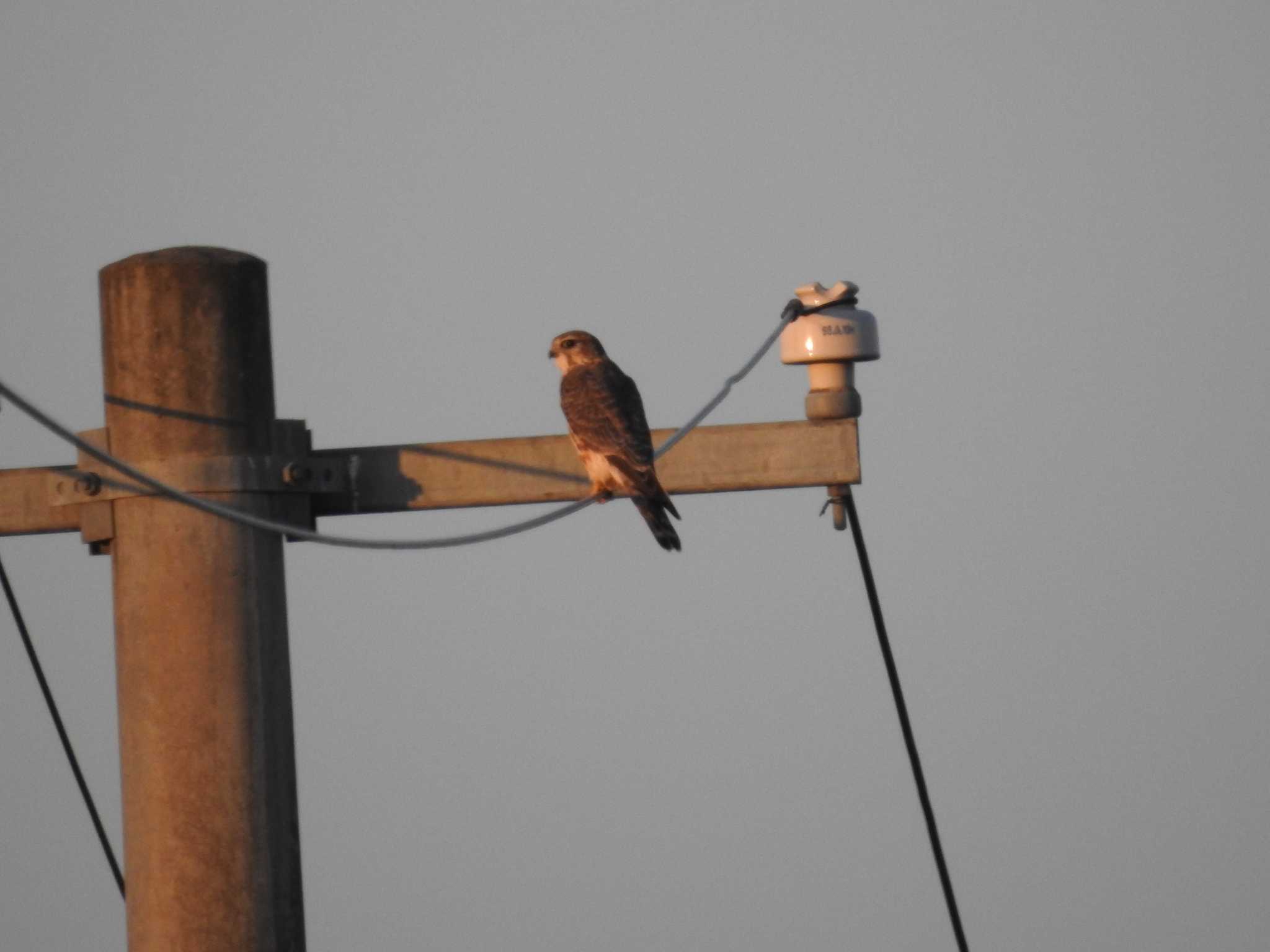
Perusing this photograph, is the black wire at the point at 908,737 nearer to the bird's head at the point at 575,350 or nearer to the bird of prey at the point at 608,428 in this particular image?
the bird of prey at the point at 608,428

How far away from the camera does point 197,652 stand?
4.68 meters

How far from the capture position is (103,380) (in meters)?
4.88

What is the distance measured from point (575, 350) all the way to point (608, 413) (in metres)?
1.50

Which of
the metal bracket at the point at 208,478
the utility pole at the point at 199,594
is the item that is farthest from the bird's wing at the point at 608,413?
the utility pole at the point at 199,594

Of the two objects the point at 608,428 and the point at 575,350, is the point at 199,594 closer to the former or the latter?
the point at 608,428

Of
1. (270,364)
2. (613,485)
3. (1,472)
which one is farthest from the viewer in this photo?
(613,485)

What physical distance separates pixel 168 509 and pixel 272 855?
82cm

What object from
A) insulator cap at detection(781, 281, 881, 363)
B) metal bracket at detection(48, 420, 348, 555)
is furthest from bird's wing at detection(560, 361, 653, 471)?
metal bracket at detection(48, 420, 348, 555)

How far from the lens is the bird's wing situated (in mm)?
6297

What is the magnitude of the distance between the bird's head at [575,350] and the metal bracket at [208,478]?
3724mm

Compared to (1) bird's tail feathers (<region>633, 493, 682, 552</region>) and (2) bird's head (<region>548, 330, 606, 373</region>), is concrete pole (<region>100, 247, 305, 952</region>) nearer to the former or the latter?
(1) bird's tail feathers (<region>633, 493, 682, 552</region>)

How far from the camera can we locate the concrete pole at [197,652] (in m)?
4.63

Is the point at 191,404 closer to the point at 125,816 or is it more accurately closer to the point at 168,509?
the point at 168,509

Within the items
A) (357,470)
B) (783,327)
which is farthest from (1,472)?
(783,327)
